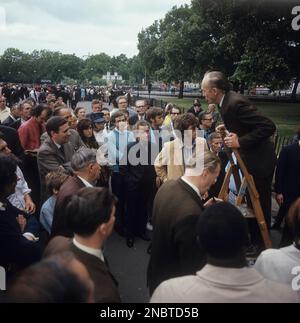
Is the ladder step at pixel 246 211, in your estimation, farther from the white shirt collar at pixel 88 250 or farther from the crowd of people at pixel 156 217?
the white shirt collar at pixel 88 250

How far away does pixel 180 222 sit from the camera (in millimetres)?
2582

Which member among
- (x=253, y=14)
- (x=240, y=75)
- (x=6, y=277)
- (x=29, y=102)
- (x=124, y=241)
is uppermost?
(x=253, y=14)

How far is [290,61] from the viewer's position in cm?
2200

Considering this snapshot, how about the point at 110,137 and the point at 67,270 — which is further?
the point at 110,137

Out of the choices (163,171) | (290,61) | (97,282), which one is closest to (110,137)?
(163,171)

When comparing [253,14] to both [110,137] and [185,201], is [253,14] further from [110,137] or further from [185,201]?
[185,201]

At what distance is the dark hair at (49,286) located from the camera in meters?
1.50

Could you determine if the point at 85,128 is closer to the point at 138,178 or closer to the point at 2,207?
the point at 138,178

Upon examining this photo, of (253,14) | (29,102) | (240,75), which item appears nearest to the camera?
(29,102)

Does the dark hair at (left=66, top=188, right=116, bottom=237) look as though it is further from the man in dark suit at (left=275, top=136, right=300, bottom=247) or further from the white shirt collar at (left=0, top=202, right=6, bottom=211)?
the man in dark suit at (left=275, top=136, right=300, bottom=247)

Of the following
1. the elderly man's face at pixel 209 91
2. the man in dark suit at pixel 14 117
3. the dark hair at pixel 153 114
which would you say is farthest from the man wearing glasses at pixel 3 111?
the elderly man's face at pixel 209 91

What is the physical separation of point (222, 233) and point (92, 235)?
0.84 meters
